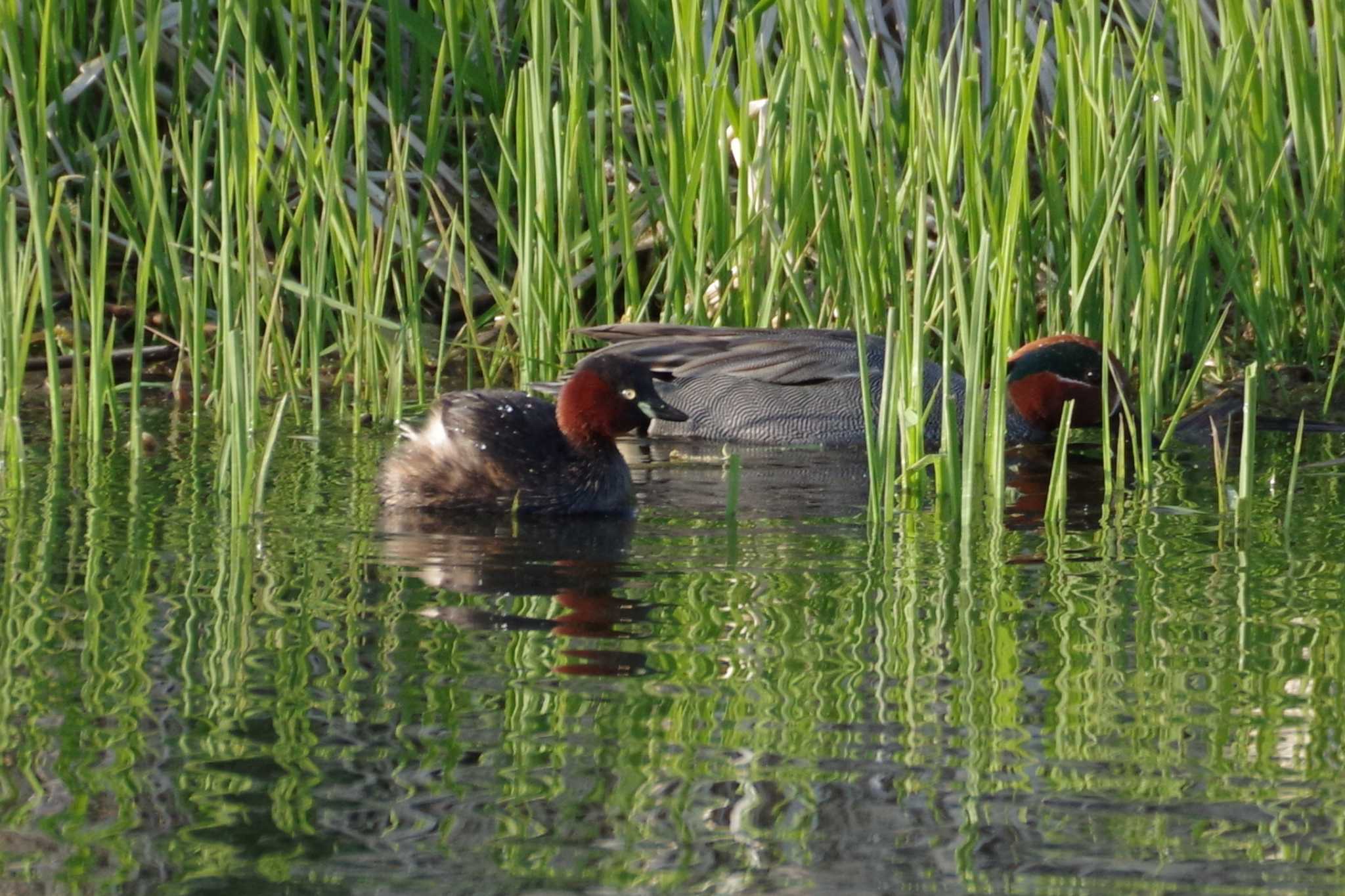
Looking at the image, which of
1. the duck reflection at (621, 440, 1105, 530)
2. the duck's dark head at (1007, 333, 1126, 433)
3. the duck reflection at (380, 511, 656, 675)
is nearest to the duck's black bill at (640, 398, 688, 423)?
the duck reflection at (621, 440, 1105, 530)

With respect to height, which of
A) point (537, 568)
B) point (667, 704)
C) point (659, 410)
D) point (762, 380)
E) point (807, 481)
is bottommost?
point (667, 704)

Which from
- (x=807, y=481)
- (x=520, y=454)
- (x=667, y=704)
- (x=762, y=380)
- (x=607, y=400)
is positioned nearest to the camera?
(x=667, y=704)

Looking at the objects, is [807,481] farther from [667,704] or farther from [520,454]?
[667,704]

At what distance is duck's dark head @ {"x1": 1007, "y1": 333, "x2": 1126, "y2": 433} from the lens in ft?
21.0

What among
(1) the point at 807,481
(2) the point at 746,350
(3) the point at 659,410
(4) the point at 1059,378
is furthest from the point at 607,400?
(4) the point at 1059,378

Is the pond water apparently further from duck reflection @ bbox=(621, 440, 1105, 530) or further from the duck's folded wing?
the duck's folded wing

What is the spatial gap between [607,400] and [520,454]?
15.4 inches

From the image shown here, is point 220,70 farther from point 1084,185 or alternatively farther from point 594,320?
point 1084,185

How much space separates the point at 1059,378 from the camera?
21.8ft

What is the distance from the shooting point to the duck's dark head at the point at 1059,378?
6.41 m

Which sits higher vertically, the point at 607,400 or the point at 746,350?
the point at 746,350

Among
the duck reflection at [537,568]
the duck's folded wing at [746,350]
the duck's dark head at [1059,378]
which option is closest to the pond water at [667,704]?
the duck reflection at [537,568]

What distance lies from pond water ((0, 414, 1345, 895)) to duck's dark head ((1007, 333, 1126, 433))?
1837 mm

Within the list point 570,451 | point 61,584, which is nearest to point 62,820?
point 61,584
